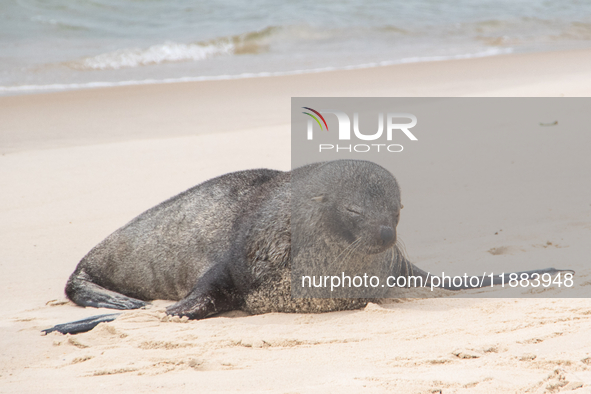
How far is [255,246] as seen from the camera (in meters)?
4.22

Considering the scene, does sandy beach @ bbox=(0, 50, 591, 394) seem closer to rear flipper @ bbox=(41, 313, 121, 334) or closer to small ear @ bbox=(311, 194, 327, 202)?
rear flipper @ bbox=(41, 313, 121, 334)

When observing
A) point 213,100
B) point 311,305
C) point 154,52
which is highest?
point 154,52

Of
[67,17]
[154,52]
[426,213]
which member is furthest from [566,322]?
[67,17]

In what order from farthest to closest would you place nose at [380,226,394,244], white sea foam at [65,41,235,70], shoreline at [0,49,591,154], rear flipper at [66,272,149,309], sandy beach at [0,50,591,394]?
white sea foam at [65,41,235,70] < shoreline at [0,49,591,154] < rear flipper at [66,272,149,309] < nose at [380,226,394,244] < sandy beach at [0,50,591,394]

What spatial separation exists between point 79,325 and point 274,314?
123 cm

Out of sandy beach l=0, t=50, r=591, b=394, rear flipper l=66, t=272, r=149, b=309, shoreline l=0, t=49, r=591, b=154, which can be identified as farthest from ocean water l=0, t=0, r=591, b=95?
rear flipper l=66, t=272, r=149, b=309

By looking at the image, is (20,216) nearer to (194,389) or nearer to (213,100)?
(194,389)

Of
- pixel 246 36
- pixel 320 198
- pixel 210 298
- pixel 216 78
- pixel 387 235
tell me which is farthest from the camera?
pixel 246 36

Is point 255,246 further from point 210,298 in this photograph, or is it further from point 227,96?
point 227,96

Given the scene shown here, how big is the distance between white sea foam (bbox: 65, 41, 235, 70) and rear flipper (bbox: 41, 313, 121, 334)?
508 inches

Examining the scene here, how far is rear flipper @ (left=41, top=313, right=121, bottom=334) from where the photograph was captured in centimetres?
377

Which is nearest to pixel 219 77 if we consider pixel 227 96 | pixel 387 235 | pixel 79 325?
pixel 227 96

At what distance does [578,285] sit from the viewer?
422cm

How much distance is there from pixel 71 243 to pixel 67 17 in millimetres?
17777
